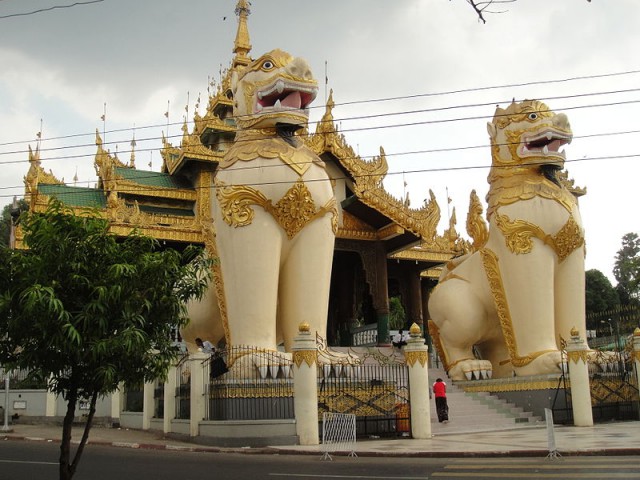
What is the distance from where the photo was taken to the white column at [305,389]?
11.4 meters

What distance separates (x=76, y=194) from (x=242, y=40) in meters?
8.41

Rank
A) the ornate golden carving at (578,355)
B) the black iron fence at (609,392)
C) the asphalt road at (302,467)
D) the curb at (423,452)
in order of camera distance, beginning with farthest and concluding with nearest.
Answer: the black iron fence at (609,392)
the ornate golden carving at (578,355)
the curb at (423,452)
the asphalt road at (302,467)

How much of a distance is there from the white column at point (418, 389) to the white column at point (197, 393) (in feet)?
11.7

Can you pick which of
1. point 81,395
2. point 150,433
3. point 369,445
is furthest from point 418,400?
point 81,395

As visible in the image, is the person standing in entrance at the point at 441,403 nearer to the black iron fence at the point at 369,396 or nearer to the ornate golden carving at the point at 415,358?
the black iron fence at the point at 369,396

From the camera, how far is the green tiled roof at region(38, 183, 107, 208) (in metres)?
22.4

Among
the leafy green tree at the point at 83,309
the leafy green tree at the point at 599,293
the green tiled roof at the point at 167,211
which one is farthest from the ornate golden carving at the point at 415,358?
the leafy green tree at the point at 599,293

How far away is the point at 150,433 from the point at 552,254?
30.2 feet

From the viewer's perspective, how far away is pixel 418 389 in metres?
12.3

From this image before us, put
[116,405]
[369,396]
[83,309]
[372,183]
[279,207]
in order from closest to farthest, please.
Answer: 1. [83,309]
2. [369,396]
3. [279,207]
4. [116,405]
5. [372,183]

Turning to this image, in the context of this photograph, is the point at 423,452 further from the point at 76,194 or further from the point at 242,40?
the point at 242,40

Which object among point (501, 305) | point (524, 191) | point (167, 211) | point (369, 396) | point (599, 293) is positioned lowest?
point (369, 396)

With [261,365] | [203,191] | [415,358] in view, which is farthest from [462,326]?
[203,191]

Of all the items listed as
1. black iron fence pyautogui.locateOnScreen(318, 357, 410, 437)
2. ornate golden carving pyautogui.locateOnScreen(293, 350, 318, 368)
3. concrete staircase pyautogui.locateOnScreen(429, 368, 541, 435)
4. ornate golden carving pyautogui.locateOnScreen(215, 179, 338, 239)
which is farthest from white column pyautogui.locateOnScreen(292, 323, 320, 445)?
concrete staircase pyautogui.locateOnScreen(429, 368, 541, 435)
